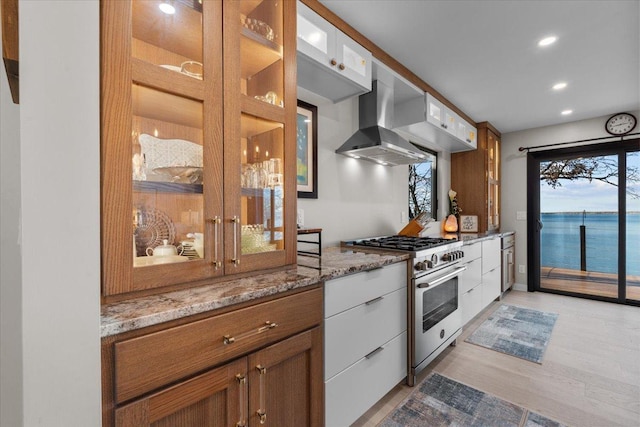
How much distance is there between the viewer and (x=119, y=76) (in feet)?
2.88

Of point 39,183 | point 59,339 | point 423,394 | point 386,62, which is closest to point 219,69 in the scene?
point 39,183

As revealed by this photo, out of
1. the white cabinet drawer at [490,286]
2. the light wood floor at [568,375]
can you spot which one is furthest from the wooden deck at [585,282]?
the white cabinet drawer at [490,286]

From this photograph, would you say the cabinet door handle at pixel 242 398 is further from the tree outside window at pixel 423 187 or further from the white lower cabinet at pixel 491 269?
the white lower cabinet at pixel 491 269

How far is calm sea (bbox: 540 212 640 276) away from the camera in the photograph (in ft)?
12.2

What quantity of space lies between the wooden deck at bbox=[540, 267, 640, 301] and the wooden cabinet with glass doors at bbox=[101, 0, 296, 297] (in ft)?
15.5

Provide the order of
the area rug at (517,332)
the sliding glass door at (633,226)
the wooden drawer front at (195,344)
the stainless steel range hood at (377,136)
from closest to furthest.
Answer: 1. the wooden drawer front at (195,344)
2. the stainless steel range hood at (377,136)
3. the area rug at (517,332)
4. the sliding glass door at (633,226)

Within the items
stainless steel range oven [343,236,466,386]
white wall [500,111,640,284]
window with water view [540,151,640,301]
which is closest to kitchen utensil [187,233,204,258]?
stainless steel range oven [343,236,466,386]

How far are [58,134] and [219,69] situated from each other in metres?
0.65

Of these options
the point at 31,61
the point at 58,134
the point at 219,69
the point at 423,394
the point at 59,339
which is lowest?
the point at 423,394

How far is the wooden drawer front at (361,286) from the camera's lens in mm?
1358

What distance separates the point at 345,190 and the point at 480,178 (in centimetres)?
255

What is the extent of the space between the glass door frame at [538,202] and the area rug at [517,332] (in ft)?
3.67

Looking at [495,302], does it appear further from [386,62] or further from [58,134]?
[58,134]

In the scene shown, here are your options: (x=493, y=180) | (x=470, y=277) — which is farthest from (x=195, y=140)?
(x=493, y=180)
